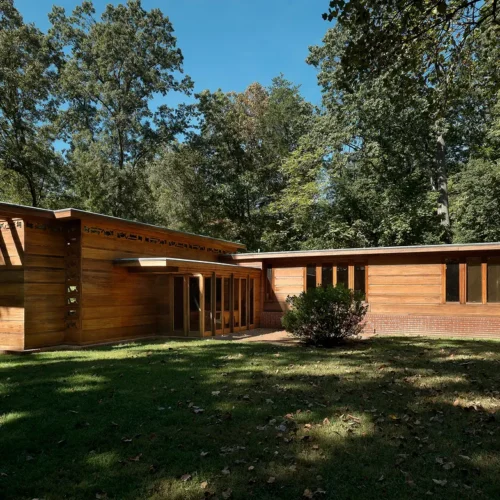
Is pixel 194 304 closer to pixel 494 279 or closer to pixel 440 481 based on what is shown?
pixel 494 279

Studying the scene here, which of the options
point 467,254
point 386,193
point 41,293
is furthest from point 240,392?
point 386,193

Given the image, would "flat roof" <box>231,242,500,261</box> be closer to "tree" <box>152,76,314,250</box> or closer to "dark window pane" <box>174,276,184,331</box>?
"dark window pane" <box>174,276,184,331</box>

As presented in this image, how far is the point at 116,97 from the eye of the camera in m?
27.4

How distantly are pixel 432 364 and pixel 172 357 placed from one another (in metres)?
4.90

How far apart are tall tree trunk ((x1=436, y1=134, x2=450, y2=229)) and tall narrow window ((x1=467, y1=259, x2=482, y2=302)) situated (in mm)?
9956

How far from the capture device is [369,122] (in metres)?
22.9

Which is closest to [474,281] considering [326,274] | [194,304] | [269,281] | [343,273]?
[343,273]

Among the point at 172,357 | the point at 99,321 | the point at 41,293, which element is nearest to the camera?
the point at 172,357

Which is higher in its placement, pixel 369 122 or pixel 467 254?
pixel 369 122

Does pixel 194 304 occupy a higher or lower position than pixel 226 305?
higher

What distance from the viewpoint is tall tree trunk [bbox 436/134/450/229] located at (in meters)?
24.3

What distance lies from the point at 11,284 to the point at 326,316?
763 cm

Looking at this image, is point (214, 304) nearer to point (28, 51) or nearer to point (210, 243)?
point (210, 243)

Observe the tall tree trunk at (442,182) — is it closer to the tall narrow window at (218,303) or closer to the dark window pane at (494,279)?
the dark window pane at (494,279)
